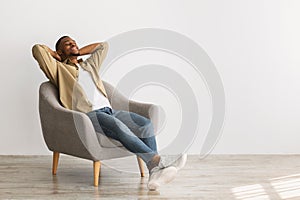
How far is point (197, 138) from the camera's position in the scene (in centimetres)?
504

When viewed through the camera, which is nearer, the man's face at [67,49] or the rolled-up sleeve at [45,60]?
the rolled-up sleeve at [45,60]

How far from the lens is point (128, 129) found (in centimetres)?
390

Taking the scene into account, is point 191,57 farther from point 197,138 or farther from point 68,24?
point 68,24

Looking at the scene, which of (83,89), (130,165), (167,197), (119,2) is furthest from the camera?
(119,2)

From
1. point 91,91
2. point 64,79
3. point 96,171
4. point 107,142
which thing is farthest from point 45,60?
point 96,171

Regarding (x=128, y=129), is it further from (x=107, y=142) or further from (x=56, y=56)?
(x=56, y=56)

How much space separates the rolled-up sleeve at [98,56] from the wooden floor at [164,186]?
0.82 m

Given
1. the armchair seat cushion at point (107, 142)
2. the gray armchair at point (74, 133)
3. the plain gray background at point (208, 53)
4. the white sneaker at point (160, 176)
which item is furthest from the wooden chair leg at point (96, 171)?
the plain gray background at point (208, 53)

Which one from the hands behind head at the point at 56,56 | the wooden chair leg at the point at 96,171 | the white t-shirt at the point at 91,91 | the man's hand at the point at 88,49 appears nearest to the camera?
the wooden chair leg at the point at 96,171

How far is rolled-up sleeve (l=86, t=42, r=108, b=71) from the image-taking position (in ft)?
14.3

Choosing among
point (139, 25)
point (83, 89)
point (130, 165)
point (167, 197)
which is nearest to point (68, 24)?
point (139, 25)

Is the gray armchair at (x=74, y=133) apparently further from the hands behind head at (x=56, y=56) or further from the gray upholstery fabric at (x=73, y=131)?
the hands behind head at (x=56, y=56)

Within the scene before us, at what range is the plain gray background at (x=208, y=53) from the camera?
489cm

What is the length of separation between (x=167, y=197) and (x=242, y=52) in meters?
1.89
